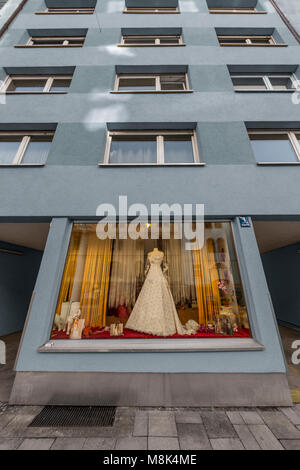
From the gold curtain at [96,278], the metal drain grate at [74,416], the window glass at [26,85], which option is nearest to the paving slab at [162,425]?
the metal drain grate at [74,416]

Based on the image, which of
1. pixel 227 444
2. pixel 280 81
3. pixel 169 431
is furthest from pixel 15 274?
pixel 280 81

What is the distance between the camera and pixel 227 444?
190cm

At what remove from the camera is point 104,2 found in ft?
23.0

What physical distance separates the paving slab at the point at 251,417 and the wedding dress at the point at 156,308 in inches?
46.1

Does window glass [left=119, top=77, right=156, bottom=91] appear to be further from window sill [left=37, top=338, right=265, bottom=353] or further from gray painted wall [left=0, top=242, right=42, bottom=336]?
window sill [left=37, top=338, right=265, bottom=353]

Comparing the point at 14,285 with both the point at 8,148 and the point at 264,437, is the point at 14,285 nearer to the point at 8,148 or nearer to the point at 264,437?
the point at 8,148

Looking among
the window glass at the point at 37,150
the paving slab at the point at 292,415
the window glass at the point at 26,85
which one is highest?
the window glass at the point at 26,85

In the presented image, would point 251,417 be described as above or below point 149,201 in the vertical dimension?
below

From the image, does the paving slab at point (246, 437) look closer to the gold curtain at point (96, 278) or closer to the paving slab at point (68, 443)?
the paving slab at point (68, 443)

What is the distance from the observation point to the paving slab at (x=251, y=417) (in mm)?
2223

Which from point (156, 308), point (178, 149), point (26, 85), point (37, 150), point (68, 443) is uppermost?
point (26, 85)

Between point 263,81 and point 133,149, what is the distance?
4.86 meters
